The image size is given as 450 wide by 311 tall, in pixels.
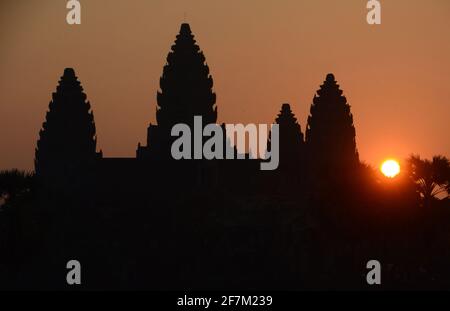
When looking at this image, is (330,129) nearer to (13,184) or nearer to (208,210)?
(208,210)

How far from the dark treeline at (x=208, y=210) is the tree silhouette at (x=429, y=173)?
0.26 feet

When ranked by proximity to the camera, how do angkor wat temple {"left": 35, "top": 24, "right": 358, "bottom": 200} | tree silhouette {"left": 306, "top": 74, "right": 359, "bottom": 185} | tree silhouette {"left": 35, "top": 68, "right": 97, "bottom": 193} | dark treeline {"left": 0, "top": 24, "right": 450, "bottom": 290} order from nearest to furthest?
dark treeline {"left": 0, "top": 24, "right": 450, "bottom": 290} < angkor wat temple {"left": 35, "top": 24, "right": 358, "bottom": 200} < tree silhouette {"left": 306, "top": 74, "right": 359, "bottom": 185} < tree silhouette {"left": 35, "top": 68, "right": 97, "bottom": 193}

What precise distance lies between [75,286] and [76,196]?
34.7 m

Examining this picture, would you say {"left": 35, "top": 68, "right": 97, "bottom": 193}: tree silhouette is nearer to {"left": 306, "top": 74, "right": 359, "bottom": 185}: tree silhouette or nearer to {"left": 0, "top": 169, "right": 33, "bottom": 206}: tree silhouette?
{"left": 306, "top": 74, "right": 359, "bottom": 185}: tree silhouette

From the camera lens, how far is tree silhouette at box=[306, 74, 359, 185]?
14925cm

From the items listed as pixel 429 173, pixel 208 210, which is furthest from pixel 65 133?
pixel 429 173

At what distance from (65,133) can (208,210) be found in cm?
2674

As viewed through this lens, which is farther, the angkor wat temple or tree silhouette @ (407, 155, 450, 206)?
the angkor wat temple

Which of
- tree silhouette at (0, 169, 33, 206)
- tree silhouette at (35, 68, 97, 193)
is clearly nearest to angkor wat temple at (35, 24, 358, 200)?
tree silhouette at (35, 68, 97, 193)

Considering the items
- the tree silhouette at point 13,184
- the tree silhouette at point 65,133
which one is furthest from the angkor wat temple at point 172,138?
the tree silhouette at point 13,184

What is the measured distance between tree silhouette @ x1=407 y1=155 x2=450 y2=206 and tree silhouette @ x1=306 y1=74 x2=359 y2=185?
4276cm

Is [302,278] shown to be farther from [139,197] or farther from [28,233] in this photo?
[139,197]

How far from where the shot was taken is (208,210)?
129875 millimetres

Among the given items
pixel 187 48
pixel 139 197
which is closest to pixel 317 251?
pixel 139 197
